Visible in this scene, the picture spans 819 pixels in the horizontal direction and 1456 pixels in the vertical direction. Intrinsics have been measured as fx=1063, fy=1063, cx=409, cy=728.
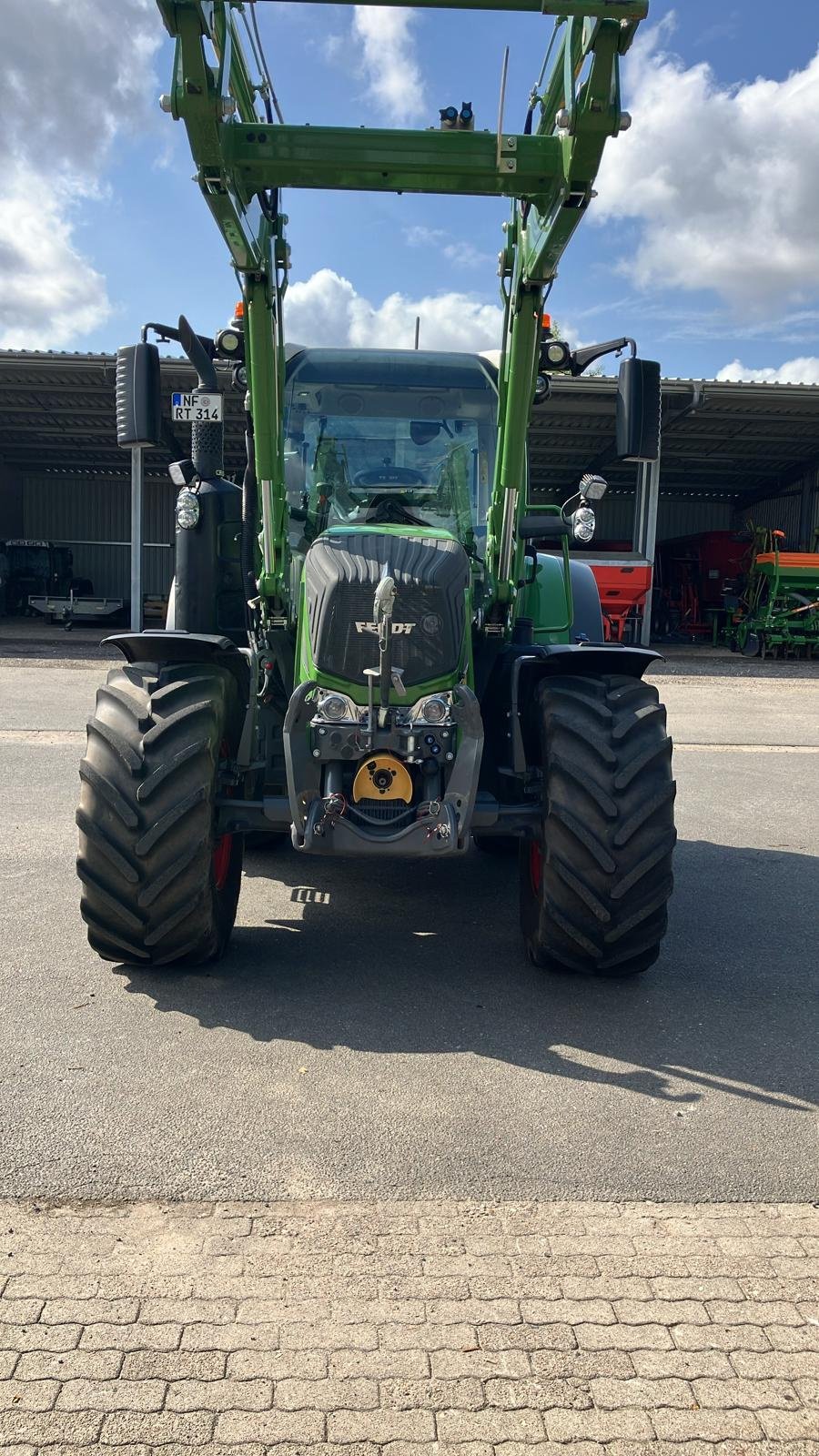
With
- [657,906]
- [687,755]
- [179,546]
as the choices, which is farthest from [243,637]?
[687,755]

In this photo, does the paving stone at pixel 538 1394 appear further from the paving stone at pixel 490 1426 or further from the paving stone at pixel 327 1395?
the paving stone at pixel 327 1395

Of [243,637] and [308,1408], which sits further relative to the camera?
[243,637]

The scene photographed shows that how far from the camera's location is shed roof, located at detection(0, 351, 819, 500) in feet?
67.7

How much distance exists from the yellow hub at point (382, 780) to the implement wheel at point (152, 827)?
1.92ft

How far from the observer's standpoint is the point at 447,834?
400 cm

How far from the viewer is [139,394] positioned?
4406 mm

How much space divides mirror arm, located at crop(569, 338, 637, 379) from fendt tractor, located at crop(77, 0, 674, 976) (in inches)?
0.6

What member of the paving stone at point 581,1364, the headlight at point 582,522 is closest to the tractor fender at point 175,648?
the headlight at point 582,522

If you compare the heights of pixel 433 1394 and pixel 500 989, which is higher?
pixel 500 989

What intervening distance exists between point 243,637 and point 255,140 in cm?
279

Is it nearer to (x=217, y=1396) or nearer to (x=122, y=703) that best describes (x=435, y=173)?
(x=122, y=703)

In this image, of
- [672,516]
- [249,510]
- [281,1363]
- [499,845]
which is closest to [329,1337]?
[281,1363]

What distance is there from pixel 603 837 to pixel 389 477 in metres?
2.25

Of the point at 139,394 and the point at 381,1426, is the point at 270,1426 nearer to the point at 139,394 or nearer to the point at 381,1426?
the point at 381,1426
